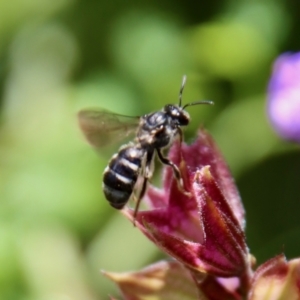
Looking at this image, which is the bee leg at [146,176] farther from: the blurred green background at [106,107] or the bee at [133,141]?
the blurred green background at [106,107]

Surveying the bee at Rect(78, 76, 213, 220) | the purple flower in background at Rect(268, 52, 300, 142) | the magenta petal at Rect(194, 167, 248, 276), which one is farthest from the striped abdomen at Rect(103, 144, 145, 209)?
the purple flower in background at Rect(268, 52, 300, 142)

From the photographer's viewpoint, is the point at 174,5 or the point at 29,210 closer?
the point at 29,210

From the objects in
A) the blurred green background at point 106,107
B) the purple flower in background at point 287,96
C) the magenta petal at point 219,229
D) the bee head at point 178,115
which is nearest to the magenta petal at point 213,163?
the magenta petal at point 219,229

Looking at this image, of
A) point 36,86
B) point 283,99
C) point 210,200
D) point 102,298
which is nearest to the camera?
point 210,200

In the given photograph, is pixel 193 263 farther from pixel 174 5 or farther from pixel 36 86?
pixel 174 5

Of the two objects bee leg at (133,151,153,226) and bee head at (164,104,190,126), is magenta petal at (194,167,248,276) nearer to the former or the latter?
bee leg at (133,151,153,226)

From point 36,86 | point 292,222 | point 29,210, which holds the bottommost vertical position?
point 292,222

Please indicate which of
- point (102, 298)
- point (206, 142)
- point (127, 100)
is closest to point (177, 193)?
point (206, 142)
